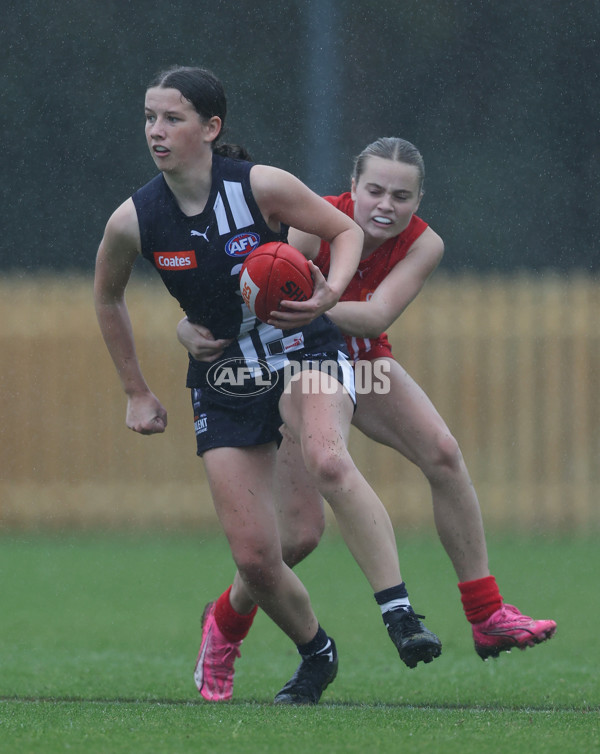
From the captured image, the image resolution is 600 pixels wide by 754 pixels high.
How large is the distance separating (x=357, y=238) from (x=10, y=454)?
22.1 feet

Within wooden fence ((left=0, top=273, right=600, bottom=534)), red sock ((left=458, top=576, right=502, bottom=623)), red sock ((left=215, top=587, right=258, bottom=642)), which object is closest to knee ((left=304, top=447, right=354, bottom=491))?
red sock ((left=458, top=576, right=502, bottom=623))

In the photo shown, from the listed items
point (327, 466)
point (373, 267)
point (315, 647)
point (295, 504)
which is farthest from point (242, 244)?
point (315, 647)

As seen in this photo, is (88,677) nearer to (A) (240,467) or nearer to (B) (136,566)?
(A) (240,467)

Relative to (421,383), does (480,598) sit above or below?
below

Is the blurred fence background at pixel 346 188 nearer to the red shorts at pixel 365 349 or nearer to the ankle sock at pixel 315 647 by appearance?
the red shorts at pixel 365 349

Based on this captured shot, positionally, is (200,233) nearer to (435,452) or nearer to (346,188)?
(435,452)

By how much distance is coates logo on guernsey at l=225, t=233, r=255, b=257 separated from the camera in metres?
4.25

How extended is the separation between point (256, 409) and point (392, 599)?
30.1 inches

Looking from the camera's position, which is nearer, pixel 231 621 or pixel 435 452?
pixel 435 452

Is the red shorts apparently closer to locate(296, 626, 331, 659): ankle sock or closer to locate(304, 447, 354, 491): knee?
locate(304, 447, 354, 491): knee

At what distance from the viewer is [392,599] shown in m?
3.98

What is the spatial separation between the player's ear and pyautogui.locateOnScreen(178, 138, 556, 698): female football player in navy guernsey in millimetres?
447

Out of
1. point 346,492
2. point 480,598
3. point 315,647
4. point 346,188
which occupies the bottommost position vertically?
point 315,647

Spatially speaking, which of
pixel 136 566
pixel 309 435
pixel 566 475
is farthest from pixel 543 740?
pixel 566 475
